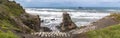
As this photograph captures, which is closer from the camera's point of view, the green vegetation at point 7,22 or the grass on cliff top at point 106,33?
the green vegetation at point 7,22

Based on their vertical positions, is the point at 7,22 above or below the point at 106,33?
below

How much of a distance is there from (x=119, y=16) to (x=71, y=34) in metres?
4.39

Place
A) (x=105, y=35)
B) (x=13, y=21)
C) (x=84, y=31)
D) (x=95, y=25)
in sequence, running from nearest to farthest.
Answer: (x=105, y=35) → (x=84, y=31) → (x=95, y=25) → (x=13, y=21)

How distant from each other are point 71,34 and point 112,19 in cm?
389

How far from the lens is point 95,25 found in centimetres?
2200

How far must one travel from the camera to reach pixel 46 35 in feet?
63.3

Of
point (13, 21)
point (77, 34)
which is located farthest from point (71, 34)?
point (13, 21)

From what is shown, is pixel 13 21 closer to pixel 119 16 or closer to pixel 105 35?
pixel 119 16

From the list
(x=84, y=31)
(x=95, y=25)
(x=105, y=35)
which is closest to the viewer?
(x=105, y=35)

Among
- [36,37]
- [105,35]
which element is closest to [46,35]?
[36,37]

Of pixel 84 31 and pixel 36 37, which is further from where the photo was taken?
pixel 84 31

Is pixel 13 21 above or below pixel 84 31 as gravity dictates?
below

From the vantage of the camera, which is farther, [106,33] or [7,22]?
[7,22]

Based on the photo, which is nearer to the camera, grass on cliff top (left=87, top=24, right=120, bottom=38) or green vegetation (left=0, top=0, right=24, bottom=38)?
green vegetation (left=0, top=0, right=24, bottom=38)
